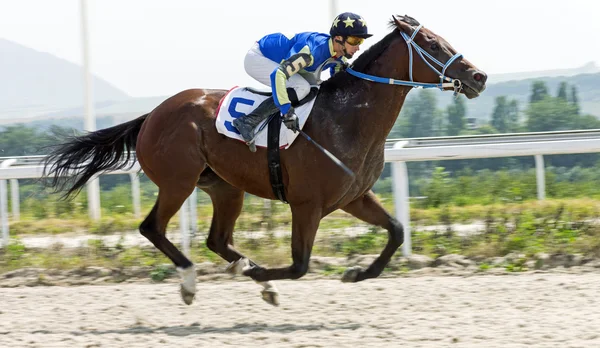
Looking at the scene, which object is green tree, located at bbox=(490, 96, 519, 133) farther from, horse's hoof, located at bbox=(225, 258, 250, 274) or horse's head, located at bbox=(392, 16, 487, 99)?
horse's hoof, located at bbox=(225, 258, 250, 274)

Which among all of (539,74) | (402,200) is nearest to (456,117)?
(539,74)

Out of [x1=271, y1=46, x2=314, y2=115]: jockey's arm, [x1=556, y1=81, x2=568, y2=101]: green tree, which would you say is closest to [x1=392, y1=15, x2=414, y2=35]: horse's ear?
[x1=271, y1=46, x2=314, y2=115]: jockey's arm

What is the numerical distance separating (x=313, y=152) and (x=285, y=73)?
506 mm

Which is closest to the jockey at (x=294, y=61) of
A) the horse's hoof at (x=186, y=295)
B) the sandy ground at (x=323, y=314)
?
the horse's hoof at (x=186, y=295)

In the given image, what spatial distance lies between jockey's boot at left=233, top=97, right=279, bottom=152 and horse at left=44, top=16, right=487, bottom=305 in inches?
4.7

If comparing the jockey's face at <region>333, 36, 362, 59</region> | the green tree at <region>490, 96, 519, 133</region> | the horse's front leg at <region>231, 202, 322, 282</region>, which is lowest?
the horse's front leg at <region>231, 202, 322, 282</region>

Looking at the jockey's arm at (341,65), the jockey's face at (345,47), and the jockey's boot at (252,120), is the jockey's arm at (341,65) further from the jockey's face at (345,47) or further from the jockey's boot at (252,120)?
the jockey's boot at (252,120)

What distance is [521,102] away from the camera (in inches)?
393

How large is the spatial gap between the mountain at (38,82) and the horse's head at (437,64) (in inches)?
318

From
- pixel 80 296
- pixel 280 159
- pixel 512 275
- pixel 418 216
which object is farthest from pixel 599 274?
pixel 80 296

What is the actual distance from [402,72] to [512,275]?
198 centimetres

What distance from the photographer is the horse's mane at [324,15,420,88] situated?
5238 millimetres

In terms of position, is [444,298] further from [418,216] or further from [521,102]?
[521,102]

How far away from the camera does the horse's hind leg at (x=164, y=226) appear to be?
5422mm
